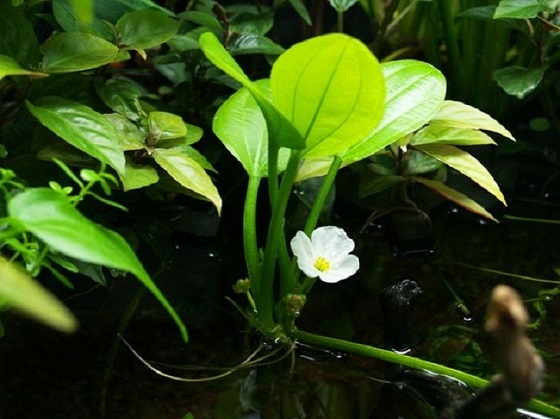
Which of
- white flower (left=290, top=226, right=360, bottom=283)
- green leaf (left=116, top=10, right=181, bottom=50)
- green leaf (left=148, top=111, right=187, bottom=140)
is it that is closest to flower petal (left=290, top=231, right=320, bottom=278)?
white flower (left=290, top=226, right=360, bottom=283)

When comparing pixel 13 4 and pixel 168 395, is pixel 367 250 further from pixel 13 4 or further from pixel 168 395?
pixel 13 4

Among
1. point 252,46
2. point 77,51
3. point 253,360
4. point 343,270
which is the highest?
point 77,51

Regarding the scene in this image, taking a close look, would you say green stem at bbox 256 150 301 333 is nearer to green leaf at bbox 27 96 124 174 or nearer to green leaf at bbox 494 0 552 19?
green leaf at bbox 27 96 124 174

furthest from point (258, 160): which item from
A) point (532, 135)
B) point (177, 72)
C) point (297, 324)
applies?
point (532, 135)

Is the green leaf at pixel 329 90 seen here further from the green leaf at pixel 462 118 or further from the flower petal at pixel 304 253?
the green leaf at pixel 462 118

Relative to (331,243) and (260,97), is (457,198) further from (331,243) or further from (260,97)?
(260,97)

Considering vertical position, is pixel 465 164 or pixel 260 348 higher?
pixel 465 164

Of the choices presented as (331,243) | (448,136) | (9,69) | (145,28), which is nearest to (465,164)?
(448,136)
